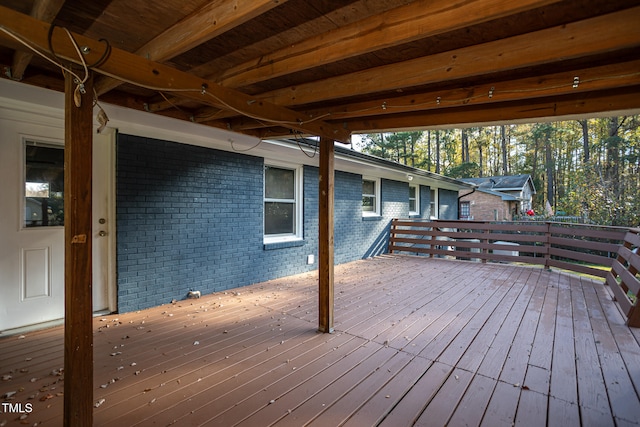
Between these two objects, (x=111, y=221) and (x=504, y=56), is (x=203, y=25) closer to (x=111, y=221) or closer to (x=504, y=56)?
(x=504, y=56)

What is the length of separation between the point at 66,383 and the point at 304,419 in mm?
1342

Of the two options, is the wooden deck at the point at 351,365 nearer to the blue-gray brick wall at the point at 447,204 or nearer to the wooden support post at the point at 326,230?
the wooden support post at the point at 326,230

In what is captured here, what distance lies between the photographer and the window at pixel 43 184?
3.24 metres

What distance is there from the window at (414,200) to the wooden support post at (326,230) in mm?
8039

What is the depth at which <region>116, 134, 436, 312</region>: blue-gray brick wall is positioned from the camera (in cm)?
387

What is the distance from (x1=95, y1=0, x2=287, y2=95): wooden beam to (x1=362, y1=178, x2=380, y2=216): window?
6.91 metres

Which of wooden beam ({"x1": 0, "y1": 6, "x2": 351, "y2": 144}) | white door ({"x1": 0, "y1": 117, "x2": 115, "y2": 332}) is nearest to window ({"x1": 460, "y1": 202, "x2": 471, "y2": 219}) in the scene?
wooden beam ({"x1": 0, "y1": 6, "x2": 351, "y2": 144})

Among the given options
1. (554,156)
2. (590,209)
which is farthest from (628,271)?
(554,156)

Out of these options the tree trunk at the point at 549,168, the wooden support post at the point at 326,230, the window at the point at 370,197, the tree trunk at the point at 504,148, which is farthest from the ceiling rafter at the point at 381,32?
the tree trunk at the point at 504,148

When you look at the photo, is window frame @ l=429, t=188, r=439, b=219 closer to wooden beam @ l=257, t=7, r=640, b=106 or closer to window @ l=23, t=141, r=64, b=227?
wooden beam @ l=257, t=7, r=640, b=106

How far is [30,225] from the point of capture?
3.27 metres

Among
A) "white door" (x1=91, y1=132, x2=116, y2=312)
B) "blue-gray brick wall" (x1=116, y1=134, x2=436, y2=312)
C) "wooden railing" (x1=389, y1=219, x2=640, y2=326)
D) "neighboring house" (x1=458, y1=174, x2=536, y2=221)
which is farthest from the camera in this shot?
"neighboring house" (x1=458, y1=174, x2=536, y2=221)

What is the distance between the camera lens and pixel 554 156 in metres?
30.5

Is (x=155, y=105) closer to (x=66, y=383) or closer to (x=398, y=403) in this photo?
(x=66, y=383)
